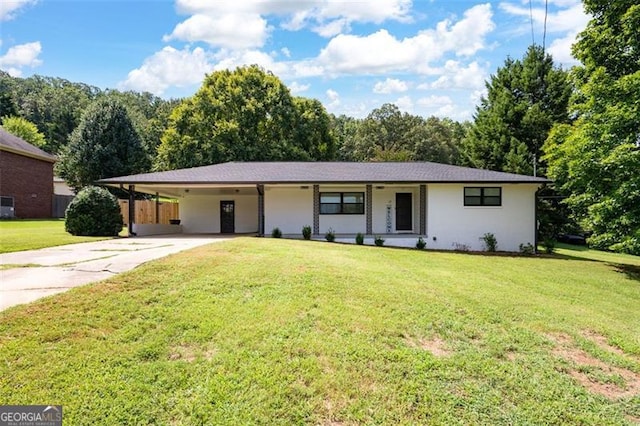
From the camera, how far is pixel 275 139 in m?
32.2

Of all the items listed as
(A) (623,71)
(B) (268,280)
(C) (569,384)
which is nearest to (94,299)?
(B) (268,280)

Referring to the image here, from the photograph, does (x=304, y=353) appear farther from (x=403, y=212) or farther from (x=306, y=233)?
(x=403, y=212)

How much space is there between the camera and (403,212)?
18781 mm

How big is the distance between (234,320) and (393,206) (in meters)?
14.4

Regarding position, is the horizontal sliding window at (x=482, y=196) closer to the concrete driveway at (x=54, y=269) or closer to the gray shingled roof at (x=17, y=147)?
the concrete driveway at (x=54, y=269)

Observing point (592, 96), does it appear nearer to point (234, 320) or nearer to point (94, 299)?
point (234, 320)

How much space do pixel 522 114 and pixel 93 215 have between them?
1030 inches

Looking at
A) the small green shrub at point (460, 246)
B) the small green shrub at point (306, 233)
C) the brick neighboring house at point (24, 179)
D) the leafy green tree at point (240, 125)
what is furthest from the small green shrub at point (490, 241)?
the brick neighboring house at point (24, 179)

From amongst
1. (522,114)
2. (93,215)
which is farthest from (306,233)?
(522,114)

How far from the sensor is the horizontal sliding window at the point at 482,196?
16.5 metres

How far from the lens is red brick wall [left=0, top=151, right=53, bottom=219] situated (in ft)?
84.1

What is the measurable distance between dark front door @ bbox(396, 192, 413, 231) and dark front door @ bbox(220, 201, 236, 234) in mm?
8706

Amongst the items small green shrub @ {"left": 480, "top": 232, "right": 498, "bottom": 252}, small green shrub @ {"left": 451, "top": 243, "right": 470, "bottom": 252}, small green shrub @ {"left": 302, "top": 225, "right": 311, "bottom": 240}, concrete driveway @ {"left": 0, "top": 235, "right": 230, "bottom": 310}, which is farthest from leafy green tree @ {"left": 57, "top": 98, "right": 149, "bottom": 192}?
small green shrub @ {"left": 480, "top": 232, "right": 498, "bottom": 252}
